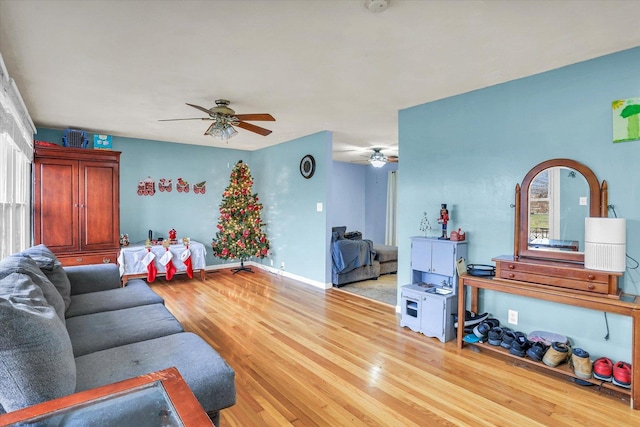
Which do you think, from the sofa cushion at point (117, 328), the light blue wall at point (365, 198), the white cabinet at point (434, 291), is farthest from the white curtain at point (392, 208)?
the sofa cushion at point (117, 328)

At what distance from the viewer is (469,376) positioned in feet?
8.36

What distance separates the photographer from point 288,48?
247 centimetres

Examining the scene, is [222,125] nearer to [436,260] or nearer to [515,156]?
[436,260]

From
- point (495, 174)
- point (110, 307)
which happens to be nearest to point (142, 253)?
point (110, 307)

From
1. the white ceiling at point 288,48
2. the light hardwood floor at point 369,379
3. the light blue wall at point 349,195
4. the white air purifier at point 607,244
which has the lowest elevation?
the light hardwood floor at point 369,379

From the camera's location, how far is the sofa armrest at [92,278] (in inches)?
124

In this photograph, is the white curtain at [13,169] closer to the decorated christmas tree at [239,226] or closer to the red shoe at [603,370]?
the decorated christmas tree at [239,226]

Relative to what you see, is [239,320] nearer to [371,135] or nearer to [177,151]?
[371,135]

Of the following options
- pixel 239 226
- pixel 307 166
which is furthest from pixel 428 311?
pixel 239 226

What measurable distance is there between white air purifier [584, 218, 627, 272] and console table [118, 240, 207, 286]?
5141mm

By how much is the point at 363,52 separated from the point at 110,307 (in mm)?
2860

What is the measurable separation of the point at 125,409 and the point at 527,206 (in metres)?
3.18

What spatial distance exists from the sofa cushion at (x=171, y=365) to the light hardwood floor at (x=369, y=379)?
0.51m

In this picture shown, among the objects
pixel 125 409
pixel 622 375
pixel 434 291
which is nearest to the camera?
pixel 125 409
